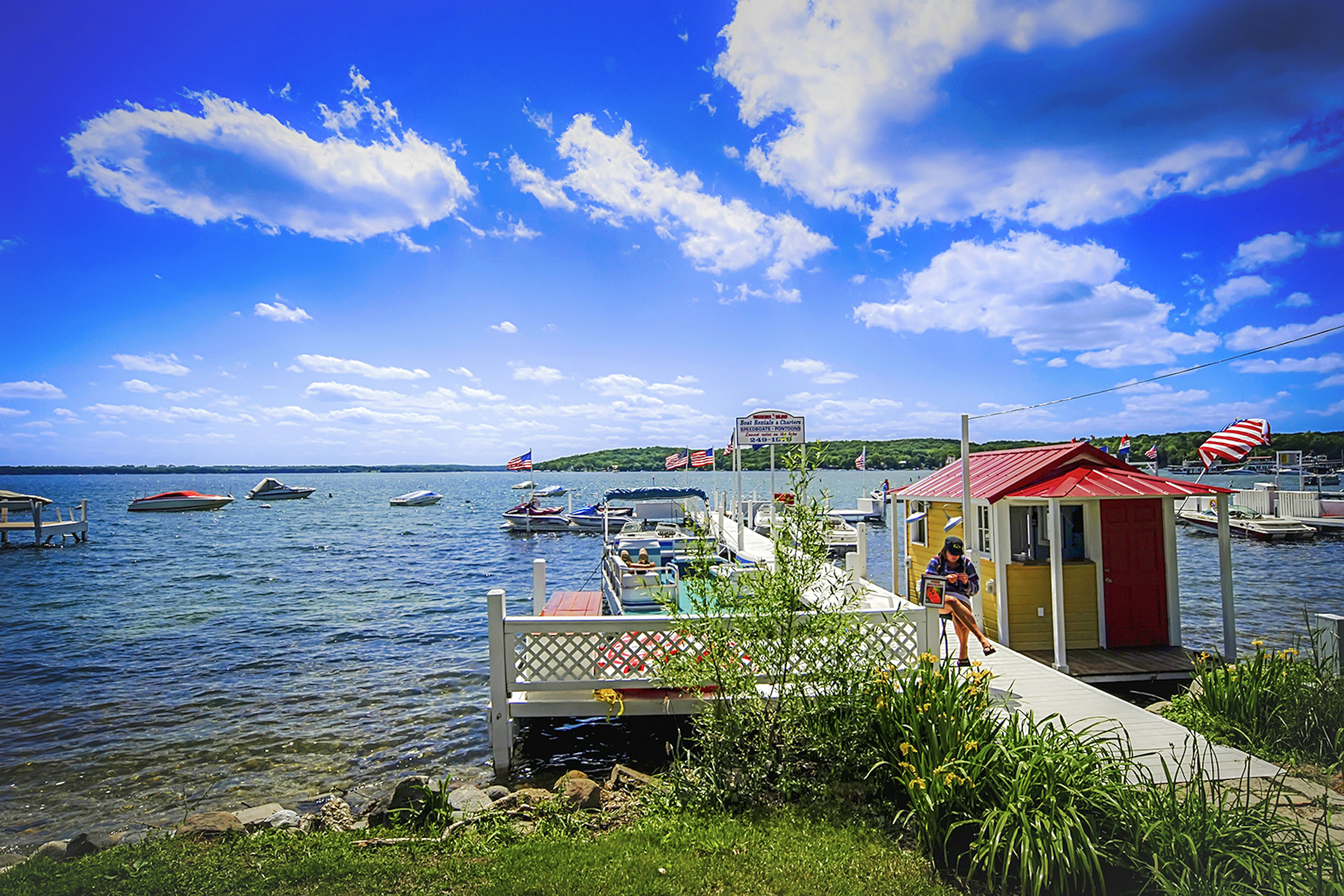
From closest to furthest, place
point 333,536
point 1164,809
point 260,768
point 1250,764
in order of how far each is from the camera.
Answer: point 1164,809 → point 1250,764 → point 260,768 → point 333,536

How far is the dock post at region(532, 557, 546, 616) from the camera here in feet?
36.3

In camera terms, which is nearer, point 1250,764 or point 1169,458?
point 1250,764

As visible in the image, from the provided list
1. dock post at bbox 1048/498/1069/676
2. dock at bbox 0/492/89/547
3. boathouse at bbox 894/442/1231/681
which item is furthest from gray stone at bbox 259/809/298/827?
dock at bbox 0/492/89/547

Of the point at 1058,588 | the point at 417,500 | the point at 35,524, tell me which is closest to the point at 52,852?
the point at 1058,588

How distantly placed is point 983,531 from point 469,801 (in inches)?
352

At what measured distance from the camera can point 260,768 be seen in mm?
9164

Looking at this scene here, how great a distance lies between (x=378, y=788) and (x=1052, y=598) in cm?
980

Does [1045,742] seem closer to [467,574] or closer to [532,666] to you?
[532,666]

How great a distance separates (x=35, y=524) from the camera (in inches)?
1510

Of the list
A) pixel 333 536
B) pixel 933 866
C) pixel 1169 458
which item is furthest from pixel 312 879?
pixel 333 536

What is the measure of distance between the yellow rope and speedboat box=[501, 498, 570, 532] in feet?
129

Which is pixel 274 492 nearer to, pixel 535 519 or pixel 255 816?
pixel 535 519

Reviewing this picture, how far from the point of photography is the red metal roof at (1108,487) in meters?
9.38

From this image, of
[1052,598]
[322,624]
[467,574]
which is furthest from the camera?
[467,574]
